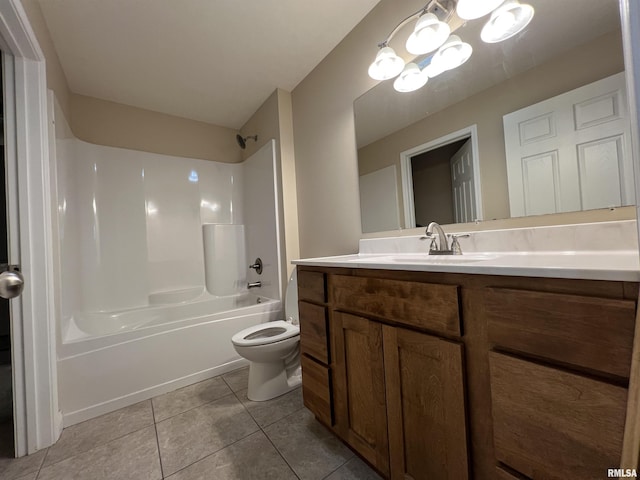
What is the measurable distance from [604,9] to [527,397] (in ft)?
4.05

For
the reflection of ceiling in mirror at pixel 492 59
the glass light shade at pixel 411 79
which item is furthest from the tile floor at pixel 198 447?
the glass light shade at pixel 411 79

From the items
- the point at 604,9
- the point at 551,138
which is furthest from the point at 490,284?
the point at 604,9

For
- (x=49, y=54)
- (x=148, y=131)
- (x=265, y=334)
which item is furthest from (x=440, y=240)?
(x=148, y=131)

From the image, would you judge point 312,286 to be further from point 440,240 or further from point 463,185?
point 463,185

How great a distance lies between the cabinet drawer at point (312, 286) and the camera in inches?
43.9

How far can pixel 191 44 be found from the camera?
1.70m

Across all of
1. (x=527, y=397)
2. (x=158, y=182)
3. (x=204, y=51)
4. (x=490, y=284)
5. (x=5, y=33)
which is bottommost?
(x=527, y=397)

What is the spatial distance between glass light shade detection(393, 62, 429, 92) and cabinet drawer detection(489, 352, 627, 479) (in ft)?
4.36

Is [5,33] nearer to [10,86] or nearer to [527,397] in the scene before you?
[10,86]

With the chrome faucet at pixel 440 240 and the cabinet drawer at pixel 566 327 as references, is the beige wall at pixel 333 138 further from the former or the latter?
the cabinet drawer at pixel 566 327

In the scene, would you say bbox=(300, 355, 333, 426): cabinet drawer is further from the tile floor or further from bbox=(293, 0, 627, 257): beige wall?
bbox=(293, 0, 627, 257): beige wall

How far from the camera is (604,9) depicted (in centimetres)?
82

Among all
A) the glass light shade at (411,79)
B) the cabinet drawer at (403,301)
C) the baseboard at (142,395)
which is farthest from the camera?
the baseboard at (142,395)

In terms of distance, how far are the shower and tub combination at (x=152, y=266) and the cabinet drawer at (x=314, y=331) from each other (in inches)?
38.5
